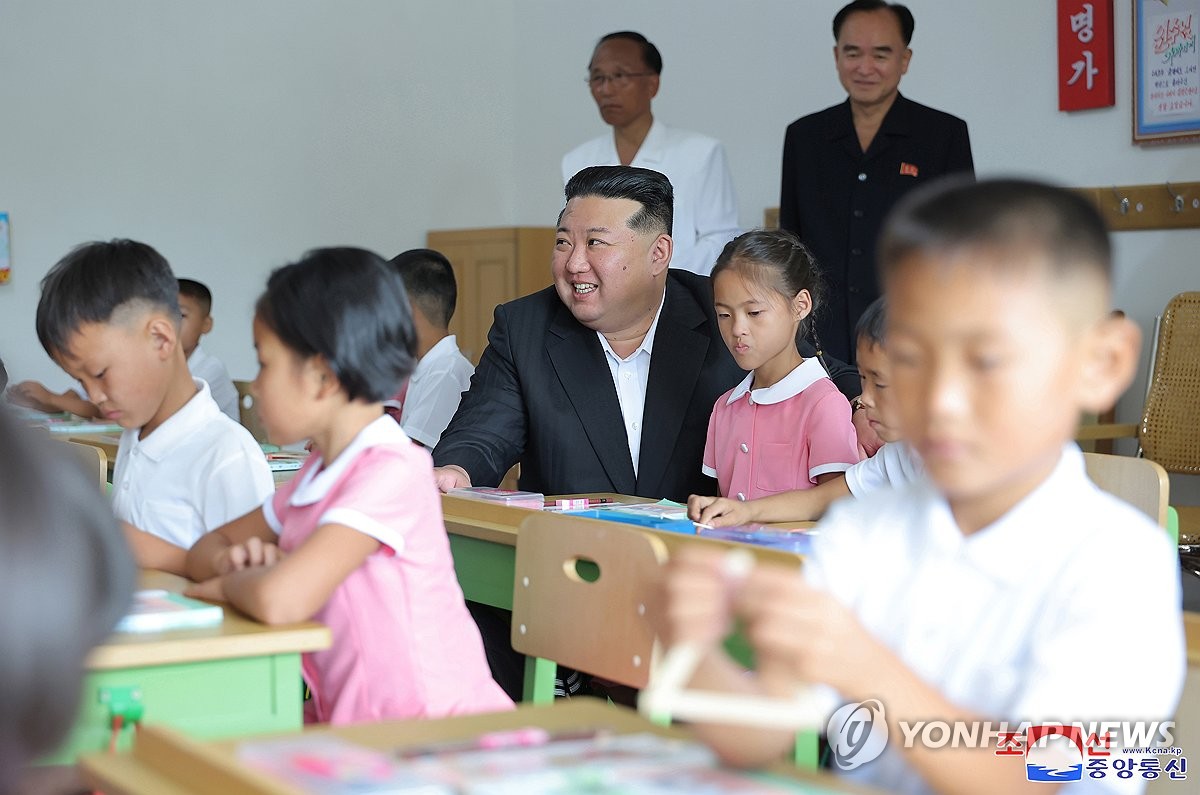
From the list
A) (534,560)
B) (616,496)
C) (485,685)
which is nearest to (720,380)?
(616,496)

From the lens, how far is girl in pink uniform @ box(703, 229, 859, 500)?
9.18 feet

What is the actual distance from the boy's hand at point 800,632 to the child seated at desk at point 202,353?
4.24m

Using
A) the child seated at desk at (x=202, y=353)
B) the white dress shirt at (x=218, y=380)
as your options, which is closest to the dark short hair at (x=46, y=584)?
the child seated at desk at (x=202, y=353)

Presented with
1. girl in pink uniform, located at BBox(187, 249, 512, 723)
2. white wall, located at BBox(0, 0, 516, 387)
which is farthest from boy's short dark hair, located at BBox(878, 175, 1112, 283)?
white wall, located at BBox(0, 0, 516, 387)

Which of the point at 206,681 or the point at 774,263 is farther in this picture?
the point at 774,263

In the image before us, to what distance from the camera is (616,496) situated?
280 cm

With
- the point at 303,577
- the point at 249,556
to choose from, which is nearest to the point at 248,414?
the point at 249,556

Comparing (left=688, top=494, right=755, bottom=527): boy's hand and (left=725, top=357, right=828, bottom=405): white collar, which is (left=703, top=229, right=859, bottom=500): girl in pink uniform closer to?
(left=725, top=357, right=828, bottom=405): white collar

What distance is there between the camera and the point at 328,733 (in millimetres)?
1127

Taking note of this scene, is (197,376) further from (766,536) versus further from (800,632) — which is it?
(800,632)

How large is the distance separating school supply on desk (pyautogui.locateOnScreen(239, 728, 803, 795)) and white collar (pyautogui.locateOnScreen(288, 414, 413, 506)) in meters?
0.72

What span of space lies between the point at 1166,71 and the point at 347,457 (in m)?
3.85

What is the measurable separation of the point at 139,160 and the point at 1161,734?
6210mm

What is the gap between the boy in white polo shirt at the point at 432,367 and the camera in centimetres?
413
